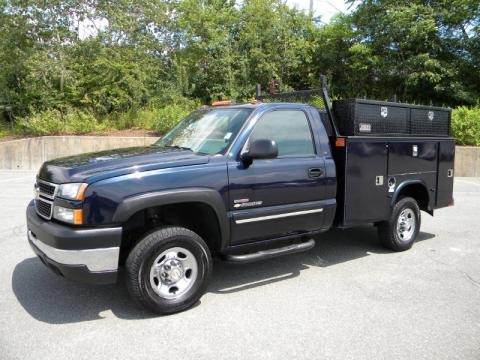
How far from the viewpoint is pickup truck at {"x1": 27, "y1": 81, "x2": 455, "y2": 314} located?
144 inches

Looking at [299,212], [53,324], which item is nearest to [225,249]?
[299,212]

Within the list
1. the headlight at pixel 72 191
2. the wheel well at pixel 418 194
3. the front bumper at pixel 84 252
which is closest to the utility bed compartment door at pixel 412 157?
the wheel well at pixel 418 194

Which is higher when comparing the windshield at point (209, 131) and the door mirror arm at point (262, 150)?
the windshield at point (209, 131)

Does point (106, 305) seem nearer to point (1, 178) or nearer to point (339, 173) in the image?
point (339, 173)

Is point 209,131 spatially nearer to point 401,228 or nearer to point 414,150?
point 414,150

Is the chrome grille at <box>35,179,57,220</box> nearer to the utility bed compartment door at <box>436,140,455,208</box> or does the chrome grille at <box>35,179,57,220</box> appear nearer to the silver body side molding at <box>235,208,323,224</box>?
the silver body side molding at <box>235,208,323,224</box>

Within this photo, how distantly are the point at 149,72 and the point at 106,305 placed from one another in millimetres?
16719

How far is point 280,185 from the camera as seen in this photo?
178 inches

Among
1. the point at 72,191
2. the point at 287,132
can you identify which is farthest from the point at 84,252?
the point at 287,132

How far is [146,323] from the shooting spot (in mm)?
3787

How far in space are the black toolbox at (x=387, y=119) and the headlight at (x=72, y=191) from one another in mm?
3095

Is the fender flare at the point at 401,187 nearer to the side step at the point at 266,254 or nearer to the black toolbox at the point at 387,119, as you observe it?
the black toolbox at the point at 387,119

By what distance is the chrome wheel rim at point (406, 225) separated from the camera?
5977 mm

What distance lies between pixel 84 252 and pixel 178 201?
0.88 metres
